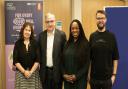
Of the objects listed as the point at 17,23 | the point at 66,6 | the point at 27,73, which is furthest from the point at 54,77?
the point at 66,6

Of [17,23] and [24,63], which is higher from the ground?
[17,23]

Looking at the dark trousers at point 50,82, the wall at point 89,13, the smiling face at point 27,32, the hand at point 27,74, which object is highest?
the wall at point 89,13

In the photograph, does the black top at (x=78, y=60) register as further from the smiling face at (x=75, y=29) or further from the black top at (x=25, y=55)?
the black top at (x=25, y=55)

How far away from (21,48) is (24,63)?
0.71 feet

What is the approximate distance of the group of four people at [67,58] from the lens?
11.2 ft

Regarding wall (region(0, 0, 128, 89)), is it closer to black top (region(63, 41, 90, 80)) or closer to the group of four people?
the group of four people

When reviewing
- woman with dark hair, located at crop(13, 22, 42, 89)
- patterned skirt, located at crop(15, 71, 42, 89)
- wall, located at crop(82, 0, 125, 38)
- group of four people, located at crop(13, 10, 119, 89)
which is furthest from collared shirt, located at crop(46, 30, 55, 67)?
wall, located at crop(82, 0, 125, 38)

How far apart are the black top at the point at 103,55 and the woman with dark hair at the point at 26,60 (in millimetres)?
867

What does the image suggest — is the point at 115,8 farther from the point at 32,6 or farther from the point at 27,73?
the point at 27,73

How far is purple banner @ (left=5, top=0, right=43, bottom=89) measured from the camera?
4.65 meters

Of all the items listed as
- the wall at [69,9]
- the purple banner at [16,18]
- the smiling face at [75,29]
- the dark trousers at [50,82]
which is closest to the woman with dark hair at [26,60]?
the dark trousers at [50,82]

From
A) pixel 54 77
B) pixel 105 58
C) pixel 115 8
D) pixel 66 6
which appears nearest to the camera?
pixel 105 58

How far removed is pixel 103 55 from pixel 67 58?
0.49 metres

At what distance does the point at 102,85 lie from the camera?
11.1ft
